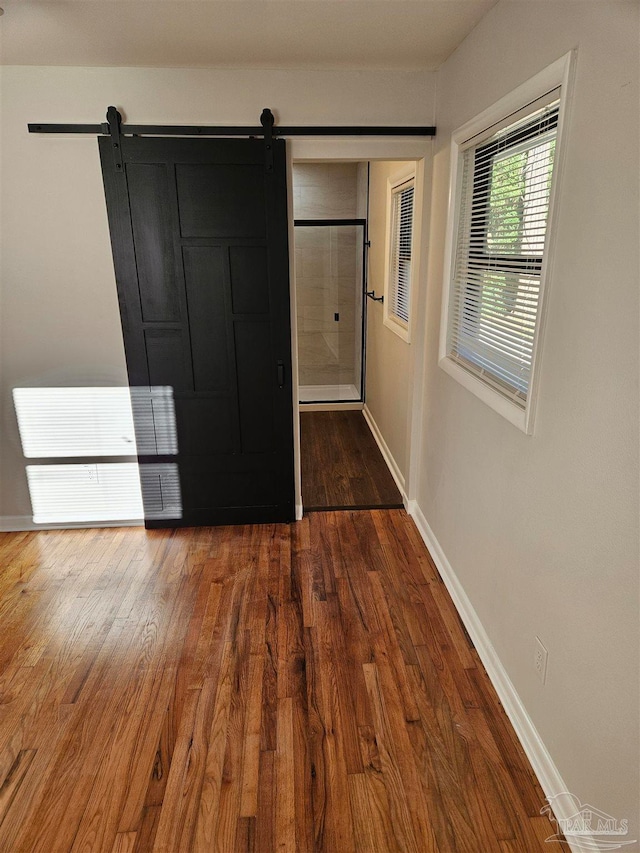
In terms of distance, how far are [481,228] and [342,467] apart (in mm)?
2312

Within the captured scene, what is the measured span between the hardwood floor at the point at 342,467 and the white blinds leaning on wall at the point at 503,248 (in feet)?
4.59

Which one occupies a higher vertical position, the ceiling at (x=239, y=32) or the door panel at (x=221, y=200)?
the ceiling at (x=239, y=32)

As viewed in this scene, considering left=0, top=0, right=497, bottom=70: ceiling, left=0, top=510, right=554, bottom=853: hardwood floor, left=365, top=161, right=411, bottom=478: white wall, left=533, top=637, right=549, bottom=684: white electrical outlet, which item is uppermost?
left=0, top=0, right=497, bottom=70: ceiling

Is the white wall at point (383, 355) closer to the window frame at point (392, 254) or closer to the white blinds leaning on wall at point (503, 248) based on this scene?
the window frame at point (392, 254)

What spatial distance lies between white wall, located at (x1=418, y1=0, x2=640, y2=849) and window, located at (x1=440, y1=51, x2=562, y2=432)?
0.10m

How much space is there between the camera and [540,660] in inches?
69.0

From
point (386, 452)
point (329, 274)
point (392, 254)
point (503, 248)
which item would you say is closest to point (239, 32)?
point (503, 248)

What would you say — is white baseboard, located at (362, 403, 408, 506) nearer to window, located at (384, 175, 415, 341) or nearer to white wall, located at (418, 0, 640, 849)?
window, located at (384, 175, 415, 341)

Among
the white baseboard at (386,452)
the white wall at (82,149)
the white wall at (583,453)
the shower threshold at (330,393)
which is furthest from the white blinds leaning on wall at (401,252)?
the shower threshold at (330,393)

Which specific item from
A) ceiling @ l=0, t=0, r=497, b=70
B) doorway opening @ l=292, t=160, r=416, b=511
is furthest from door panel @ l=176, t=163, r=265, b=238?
doorway opening @ l=292, t=160, r=416, b=511

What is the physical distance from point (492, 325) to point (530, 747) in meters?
1.55

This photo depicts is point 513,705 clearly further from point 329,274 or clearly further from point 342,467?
point 329,274

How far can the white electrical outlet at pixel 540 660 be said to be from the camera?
67.7 inches

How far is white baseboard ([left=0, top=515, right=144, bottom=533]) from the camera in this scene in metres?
3.34
